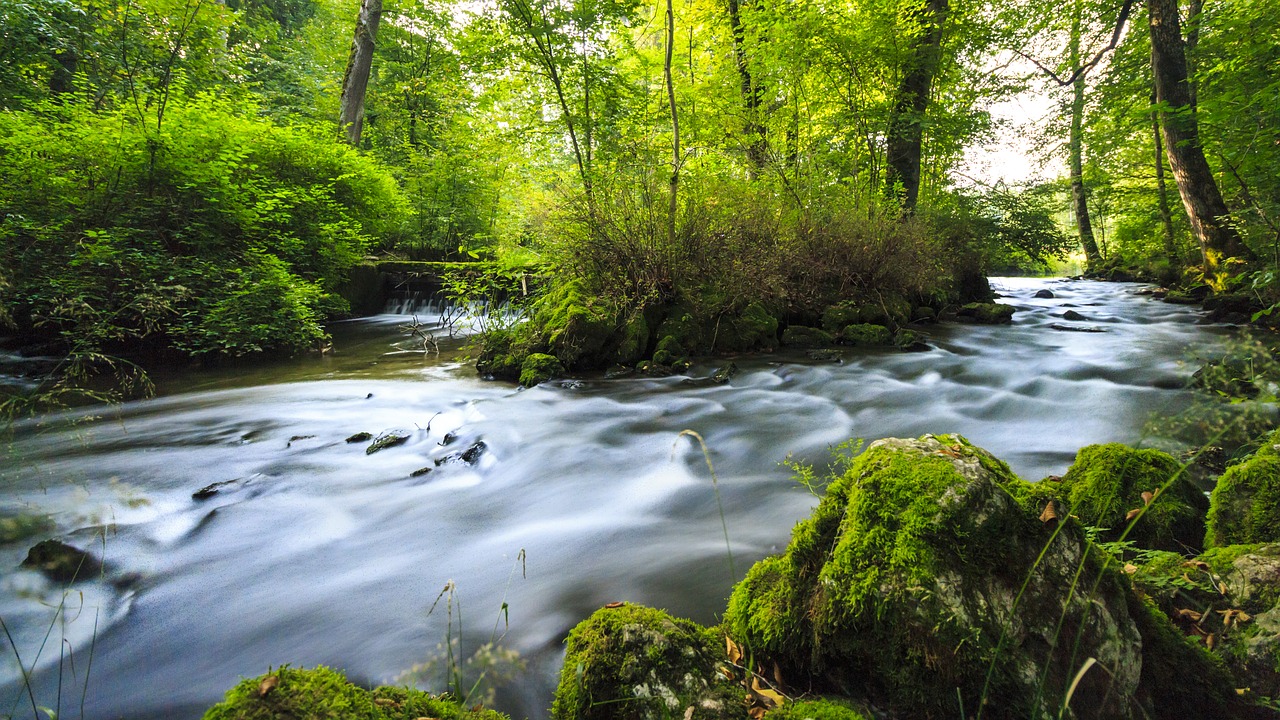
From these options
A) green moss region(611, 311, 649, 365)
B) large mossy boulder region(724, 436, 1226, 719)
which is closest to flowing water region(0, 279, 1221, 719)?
green moss region(611, 311, 649, 365)

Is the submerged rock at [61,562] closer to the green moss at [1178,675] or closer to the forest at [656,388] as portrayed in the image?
the forest at [656,388]

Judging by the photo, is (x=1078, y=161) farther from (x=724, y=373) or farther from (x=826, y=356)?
(x=724, y=373)

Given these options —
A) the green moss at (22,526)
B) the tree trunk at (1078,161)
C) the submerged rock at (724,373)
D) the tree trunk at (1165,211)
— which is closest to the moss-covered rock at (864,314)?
the submerged rock at (724,373)

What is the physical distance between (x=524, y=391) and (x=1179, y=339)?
10.1m

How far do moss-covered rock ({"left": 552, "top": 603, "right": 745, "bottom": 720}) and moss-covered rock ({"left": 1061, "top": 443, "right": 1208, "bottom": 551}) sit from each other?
1901 millimetres

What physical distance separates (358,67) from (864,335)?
1414cm

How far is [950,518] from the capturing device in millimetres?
1678

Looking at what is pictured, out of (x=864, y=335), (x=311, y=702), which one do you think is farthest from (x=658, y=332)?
(x=311, y=702)

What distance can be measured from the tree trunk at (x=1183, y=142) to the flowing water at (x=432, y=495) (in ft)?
8.39

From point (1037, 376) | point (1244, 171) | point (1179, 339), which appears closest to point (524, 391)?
point (1037, 376)

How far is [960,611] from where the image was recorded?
155 cm

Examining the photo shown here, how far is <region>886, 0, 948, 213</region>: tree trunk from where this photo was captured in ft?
35.2

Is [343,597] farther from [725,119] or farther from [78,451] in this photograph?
[725,119]

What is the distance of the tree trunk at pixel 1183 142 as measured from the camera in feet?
27.9
